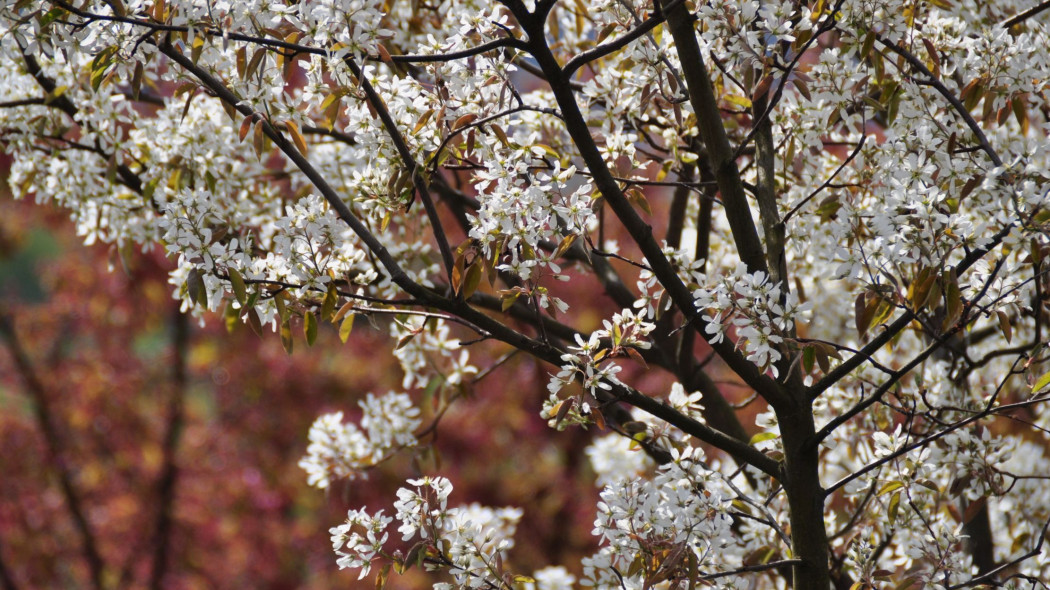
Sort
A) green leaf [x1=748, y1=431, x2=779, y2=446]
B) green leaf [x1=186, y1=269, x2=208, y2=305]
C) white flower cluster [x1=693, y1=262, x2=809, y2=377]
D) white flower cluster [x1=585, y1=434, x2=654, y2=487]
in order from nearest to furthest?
1. white flower cluster [x1=693, y1=262, x2=809, y2=377]
2. green leaf [x1=186, y1=269, x2=208, y2=305]
3. green leaf [x1=748, y1=431, x2=779, y2=446]
4. white flower cluster [x1=585, y1=434, x2=654, y2=487]

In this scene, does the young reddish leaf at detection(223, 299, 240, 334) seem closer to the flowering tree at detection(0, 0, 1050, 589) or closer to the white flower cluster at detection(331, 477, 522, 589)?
the flowering tree at detection(0, 0, 1050, 589)

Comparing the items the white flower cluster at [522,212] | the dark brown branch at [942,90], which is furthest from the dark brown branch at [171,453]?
the dark brown branch at [942,90]

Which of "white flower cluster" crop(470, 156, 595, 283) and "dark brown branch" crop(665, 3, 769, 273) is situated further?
"dark brown branch" crop(665, 3, 769, 273)

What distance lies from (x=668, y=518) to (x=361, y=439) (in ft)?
4.51

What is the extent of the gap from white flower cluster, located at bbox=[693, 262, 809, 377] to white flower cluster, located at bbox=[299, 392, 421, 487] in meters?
1.46

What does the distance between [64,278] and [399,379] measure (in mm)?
2477

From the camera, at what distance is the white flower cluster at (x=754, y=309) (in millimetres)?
1595

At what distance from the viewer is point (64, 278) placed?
638 cm

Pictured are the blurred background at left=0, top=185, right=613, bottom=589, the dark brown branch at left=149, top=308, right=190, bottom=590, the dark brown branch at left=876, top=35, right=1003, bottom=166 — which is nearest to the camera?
the dark brown branch at left=876, top=35, right=1003, bottom=166

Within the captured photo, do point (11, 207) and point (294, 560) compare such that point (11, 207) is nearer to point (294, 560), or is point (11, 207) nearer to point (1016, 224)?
point (294, 560)

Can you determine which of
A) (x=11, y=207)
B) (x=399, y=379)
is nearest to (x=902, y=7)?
(x=399, y=379)

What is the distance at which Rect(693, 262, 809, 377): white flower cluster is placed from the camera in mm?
1595

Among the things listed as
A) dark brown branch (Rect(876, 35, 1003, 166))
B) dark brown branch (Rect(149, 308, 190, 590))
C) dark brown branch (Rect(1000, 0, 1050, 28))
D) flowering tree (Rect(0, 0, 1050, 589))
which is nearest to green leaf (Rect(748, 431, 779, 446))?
flowering tree (Rect(0, 0, 1050, 589))

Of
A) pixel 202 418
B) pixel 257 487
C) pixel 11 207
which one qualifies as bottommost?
pixel 257 487
